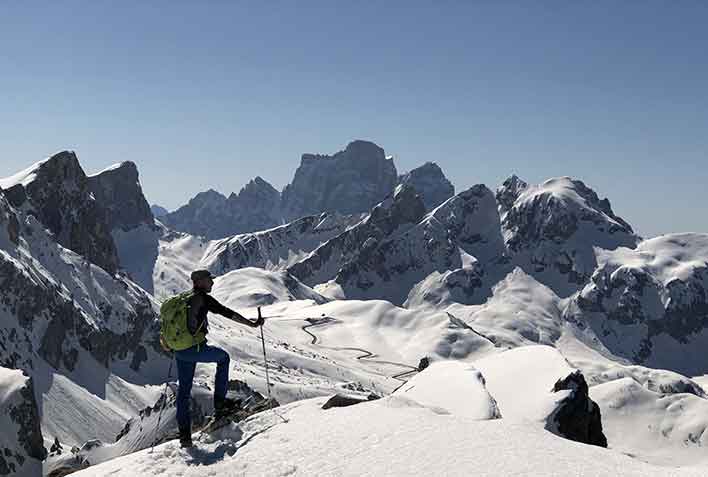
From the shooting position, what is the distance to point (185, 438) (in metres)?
17.2

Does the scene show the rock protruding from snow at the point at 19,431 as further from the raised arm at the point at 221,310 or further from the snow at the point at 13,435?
the raised arm at the point at 221,310

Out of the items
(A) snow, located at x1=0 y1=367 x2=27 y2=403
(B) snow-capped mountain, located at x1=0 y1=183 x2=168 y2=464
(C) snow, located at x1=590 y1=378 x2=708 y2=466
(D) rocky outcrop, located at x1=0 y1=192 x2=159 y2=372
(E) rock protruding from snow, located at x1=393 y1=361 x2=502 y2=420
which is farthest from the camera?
(D) rocky outcrop, located at x1=0 y1=192 x2=159 y2=372

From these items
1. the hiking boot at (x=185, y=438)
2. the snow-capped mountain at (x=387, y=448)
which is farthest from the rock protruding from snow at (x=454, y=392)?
the hiking boot at (x=185, y=438)

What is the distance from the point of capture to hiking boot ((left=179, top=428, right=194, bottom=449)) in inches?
675

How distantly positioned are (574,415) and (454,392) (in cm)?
1077

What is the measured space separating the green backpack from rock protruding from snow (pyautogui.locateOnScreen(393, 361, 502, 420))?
7.84 m

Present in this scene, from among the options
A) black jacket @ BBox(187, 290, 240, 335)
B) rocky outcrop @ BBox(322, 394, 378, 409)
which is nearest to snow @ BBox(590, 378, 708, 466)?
rocky outcrop @ BBox(322, 394, 378, 409)

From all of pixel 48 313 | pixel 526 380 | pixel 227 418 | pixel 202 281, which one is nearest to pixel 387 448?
pixel 227 418

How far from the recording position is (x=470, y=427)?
17984 millimetres

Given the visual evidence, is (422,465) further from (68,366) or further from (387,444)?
(68,366)

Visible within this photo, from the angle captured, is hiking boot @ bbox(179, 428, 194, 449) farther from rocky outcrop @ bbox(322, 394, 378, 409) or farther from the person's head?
rocky outcrop @ bbox(322, 394, 378, 409)

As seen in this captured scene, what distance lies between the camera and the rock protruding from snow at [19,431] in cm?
7244

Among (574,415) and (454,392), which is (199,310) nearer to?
(454,392)

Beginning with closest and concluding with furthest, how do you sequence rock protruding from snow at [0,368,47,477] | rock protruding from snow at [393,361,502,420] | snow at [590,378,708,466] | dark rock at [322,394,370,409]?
1. rock protruding from snow at [393,361,502,420]
2. dark rock at [322,394,370,409]
3. rock protruding from snow at [0,368,47,477]
4. snow at [590,378,708,466]
